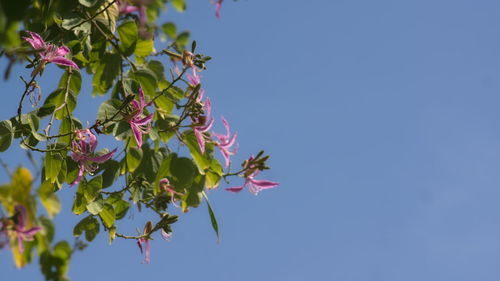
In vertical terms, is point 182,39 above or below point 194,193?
above

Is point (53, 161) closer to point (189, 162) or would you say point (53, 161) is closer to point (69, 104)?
point (69, 104)

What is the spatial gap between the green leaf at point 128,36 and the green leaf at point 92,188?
→ 1.39 feet

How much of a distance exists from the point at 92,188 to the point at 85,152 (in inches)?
5.6

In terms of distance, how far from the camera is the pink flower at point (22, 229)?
1.03 meters

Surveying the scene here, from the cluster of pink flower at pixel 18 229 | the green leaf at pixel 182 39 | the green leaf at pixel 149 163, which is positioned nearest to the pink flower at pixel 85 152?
the green leaf at pixel 149 163

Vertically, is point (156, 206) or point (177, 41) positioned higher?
point (177, 41)

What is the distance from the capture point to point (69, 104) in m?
2.41

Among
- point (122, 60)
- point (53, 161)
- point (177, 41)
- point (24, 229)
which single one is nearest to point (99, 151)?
point (53, 161)

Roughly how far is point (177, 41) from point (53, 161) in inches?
32.7

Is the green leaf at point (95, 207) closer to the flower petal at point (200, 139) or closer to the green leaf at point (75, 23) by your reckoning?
the flower petal at point (200, 139)

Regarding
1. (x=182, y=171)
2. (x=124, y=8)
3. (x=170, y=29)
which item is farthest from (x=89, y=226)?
(x=170, y=29)

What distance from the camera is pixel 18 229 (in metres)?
1.07

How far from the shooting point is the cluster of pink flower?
104 cm

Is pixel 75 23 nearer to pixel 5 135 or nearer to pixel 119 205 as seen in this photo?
pixel 5 135
